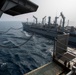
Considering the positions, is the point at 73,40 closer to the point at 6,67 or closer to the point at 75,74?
the point at 6,67

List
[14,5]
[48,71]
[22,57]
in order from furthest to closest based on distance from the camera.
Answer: [22,57] < [14,5] < [48,71]

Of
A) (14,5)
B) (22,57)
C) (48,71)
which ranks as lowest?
(22,57)

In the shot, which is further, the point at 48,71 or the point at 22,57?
the point at 22,57

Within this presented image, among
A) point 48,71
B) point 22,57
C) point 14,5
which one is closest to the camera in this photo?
Answer: point 48,71

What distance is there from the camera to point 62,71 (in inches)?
208

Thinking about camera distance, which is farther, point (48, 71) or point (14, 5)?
point (14, 5)

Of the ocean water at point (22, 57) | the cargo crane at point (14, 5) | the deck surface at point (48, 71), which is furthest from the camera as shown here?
the ocean water at point (22, 57)

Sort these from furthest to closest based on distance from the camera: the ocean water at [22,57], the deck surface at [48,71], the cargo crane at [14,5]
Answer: the ocean water at [22,57], the deck surface at [48,71], the cargo crane at [14,5]

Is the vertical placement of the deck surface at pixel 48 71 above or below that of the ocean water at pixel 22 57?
above

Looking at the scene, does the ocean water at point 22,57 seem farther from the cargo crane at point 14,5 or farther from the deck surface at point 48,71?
the deck surface at point 48,71

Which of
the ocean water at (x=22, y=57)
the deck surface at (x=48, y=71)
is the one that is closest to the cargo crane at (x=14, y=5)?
the deck surface at (x=48, y=71)

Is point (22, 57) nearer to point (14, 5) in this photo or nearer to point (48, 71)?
point (48, 71)

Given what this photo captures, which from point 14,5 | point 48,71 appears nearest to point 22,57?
point 48,71

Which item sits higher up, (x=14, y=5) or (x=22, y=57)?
(x=14, y=5)
